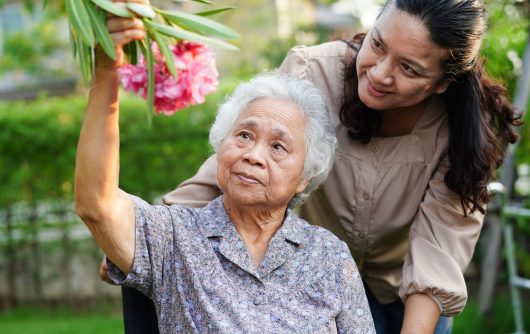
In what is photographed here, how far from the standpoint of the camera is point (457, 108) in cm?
255

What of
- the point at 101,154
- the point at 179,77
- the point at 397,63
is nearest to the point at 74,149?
Answer: the point at 179,77

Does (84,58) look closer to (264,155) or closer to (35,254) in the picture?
(264,155)

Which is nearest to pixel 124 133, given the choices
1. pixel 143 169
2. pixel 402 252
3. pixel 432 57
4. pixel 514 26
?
pixel 143 169

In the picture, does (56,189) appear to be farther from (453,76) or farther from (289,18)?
(289,18)

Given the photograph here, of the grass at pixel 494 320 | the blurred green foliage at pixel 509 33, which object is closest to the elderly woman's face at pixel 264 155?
the blurred green foliage at pixel 509 33

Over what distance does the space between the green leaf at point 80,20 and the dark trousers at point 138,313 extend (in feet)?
2.91

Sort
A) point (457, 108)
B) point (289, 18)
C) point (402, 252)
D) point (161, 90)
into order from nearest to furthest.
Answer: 1. point (161, 90)
2. point (457, 108)
3. point (402, 252)
4. point (289, 18)

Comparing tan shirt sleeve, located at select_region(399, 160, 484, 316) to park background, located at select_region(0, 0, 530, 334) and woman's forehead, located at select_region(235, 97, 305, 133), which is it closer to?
woman's forehead, located at select_region(235, 97, 305, 133)

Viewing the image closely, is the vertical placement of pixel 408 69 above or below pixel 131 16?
below

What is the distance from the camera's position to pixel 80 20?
5.42 ft

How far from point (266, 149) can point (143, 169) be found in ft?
14.9

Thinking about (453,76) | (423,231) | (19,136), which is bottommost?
(19,136)

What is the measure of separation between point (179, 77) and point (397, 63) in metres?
0.67

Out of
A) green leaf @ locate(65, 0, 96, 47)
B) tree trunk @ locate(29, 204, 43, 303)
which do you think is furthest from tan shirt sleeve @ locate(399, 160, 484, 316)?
tree trunk @ locate(29, 204, 43, 303)
